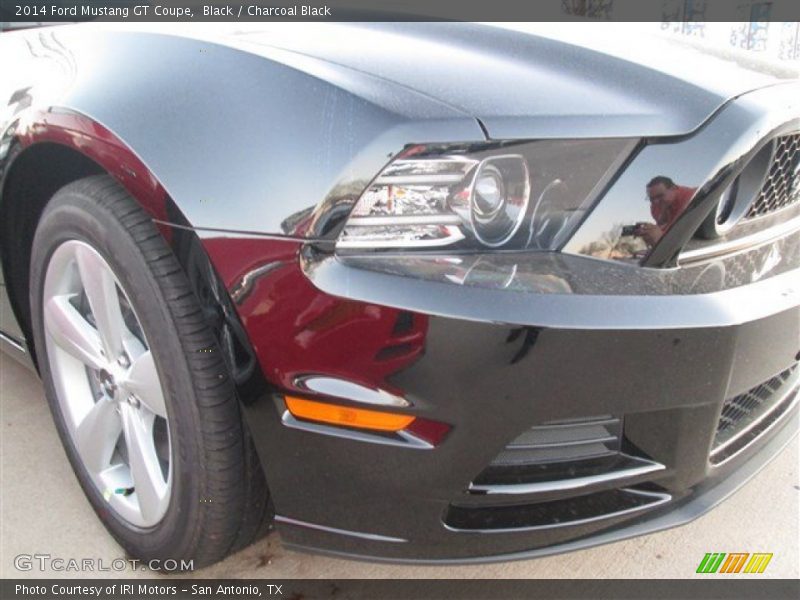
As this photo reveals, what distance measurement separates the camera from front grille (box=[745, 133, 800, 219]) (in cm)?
145

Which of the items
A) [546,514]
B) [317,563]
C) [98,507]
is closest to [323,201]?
[546,514]

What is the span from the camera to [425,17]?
1836 millimetres

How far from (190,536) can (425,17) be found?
146 centimetres

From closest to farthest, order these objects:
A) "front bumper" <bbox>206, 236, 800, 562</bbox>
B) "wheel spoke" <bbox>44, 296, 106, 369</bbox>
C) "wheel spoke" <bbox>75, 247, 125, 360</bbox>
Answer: "front bumper" <bbox>206, 236, 800, 562</bbox> → "wheel spoke" <bbox>75, 247, 125, 360</bbox> → "wheel spoke" <bbox>44, 296, 106, 369</bbox>

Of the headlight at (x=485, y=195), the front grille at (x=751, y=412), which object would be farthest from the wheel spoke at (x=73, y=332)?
the front grille at (x=751, y=412)

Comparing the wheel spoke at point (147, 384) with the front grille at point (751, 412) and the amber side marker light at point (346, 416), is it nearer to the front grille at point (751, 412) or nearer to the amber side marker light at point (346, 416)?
the amber side marker light at point (346, 416)

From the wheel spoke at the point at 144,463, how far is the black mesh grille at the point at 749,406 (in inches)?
51.2

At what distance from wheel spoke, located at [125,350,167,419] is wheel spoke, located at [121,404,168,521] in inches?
4.7

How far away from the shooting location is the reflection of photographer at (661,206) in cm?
125

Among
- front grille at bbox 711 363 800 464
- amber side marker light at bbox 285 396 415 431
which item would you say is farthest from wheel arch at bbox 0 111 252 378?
front grille at bbox 711 363 800 464

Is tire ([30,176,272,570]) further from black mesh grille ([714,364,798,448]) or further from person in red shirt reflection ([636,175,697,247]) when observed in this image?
black mesh grille ([714,364,798,448])

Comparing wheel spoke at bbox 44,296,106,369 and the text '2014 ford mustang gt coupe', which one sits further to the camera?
wheel spoke at bbox 44,296,106,369

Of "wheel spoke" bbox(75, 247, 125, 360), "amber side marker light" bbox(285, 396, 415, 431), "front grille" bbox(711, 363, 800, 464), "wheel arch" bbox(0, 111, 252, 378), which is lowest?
"front grille" bbox(711, 363, 800, 464)

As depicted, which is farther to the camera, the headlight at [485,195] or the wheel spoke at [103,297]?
the wheel spoke at [103,297]
